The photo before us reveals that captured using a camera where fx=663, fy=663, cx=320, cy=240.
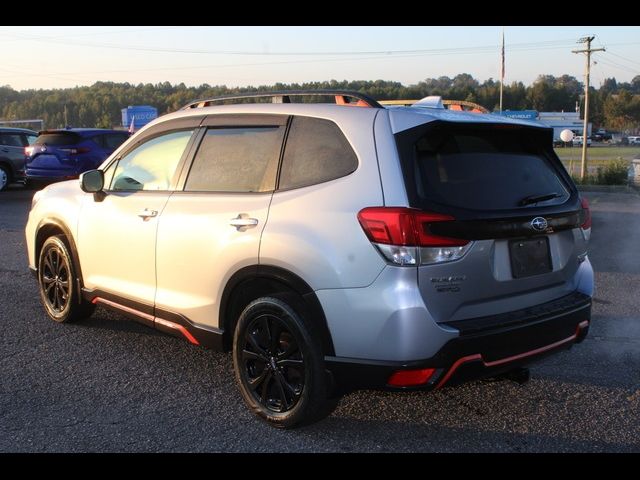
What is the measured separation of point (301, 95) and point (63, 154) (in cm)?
1262

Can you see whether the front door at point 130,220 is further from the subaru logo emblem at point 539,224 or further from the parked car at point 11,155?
the parked car at point 11,155

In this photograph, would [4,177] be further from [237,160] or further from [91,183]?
[237,160]

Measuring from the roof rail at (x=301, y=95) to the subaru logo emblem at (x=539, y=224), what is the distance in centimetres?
103

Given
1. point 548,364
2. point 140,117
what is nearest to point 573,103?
point 140,117

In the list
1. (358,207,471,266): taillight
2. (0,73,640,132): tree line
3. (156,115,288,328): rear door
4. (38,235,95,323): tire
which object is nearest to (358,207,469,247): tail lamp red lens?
(358,207,471,266): taillight

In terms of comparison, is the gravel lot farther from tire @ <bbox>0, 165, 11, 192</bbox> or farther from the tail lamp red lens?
tire @ <bbox>0, 165, 11, 192</bbox>

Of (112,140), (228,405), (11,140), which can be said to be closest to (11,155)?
(11,140)

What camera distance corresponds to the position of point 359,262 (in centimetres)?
325

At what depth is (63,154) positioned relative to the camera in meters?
15.3

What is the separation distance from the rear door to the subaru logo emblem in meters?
1.46

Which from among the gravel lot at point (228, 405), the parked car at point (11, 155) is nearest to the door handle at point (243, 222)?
the gravel lot at point (228, 405)

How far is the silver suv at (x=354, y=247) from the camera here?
10.5 feet

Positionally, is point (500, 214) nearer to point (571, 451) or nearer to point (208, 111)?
point (571, 451)

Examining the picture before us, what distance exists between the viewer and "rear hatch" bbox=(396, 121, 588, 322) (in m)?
3.21
